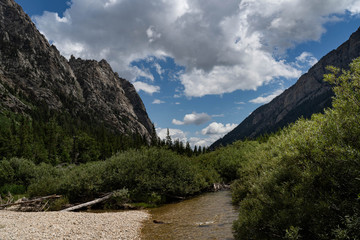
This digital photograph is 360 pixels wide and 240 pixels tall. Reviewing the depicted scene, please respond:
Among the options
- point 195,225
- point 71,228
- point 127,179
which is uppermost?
point 127,179

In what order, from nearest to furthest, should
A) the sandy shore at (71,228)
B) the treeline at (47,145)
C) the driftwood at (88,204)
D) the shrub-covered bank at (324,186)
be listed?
1. the shrub-covered bank at (324,186)
2. the sandy shore at (71,228)
3. the driftwood at (88,204)
4. the treeline at (47,145)

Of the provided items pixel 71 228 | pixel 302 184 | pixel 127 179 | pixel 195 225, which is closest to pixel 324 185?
pixel 302 184

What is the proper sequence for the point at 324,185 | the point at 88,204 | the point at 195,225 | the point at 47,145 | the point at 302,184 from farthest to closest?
the point at 47,145
the point at 88,204
the point at 195,225
the point at 302,184
the point at 324,185

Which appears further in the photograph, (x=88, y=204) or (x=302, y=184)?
(x=88, y=204)

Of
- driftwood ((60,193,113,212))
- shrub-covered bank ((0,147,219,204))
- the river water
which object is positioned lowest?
the river water

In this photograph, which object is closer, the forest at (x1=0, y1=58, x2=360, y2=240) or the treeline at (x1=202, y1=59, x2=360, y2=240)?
the treeline at (x1=202, y1=59, x2=360, y2=240)

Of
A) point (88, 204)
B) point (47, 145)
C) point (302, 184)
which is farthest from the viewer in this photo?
point (47, 145)

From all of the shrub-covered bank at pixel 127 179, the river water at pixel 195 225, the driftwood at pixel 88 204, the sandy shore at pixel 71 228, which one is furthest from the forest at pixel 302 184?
the sandy shore at pixel 71 228

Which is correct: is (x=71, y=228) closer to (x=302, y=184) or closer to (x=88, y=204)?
(x=88, y=204)

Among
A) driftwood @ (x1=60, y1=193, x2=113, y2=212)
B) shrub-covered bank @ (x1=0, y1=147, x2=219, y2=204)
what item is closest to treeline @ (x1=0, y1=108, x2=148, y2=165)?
shrub-covered bank @ (x1=0, y1=147, x2=219, y2=204)

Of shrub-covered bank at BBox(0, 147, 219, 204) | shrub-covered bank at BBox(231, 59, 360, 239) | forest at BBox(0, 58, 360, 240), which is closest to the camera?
shrub-covered bank at BBox(231, 59, 360, 239)

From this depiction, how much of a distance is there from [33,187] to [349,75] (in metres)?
35.5

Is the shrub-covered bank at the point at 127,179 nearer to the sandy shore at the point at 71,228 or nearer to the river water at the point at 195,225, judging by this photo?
the river water at the point at 195,225

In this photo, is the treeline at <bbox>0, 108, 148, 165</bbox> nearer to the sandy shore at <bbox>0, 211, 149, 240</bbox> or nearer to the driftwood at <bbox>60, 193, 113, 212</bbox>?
the driftwood at <bbox>60, 193, 113, 212</bbox>
